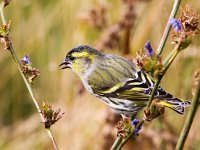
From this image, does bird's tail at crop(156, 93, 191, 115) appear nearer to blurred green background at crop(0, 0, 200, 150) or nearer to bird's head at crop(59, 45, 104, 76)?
bird's head at crop(59, 45, 104, 76)

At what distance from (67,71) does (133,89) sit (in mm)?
2254

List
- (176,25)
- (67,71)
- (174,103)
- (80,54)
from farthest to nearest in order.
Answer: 1. (67,71)
2. (80,54)
3. (174,103)
4. (176,25)

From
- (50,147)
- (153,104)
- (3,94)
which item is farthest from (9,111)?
(153,104)

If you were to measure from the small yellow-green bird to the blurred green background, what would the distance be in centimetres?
110

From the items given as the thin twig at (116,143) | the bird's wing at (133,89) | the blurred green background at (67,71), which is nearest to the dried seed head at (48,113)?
the thin twig at (116,143)

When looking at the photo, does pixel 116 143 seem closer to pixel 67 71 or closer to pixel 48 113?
pixel 48 113

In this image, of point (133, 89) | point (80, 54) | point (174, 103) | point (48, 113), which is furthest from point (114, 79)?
point (48, 113)

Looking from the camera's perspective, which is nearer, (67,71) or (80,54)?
(80,54)

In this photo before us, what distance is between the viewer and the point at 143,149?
4.73m

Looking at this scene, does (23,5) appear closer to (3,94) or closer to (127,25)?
(3,94)

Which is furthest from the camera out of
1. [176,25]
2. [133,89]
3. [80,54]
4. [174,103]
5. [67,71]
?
[67,71]

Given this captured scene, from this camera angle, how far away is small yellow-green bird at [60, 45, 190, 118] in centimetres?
288

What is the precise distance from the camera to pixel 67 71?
5168 millimetres

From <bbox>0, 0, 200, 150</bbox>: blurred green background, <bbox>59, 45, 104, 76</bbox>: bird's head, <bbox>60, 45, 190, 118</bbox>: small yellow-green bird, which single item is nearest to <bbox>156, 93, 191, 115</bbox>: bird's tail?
<bbox>60, 45, 190, 118</bbox>: small yellow-green bird
